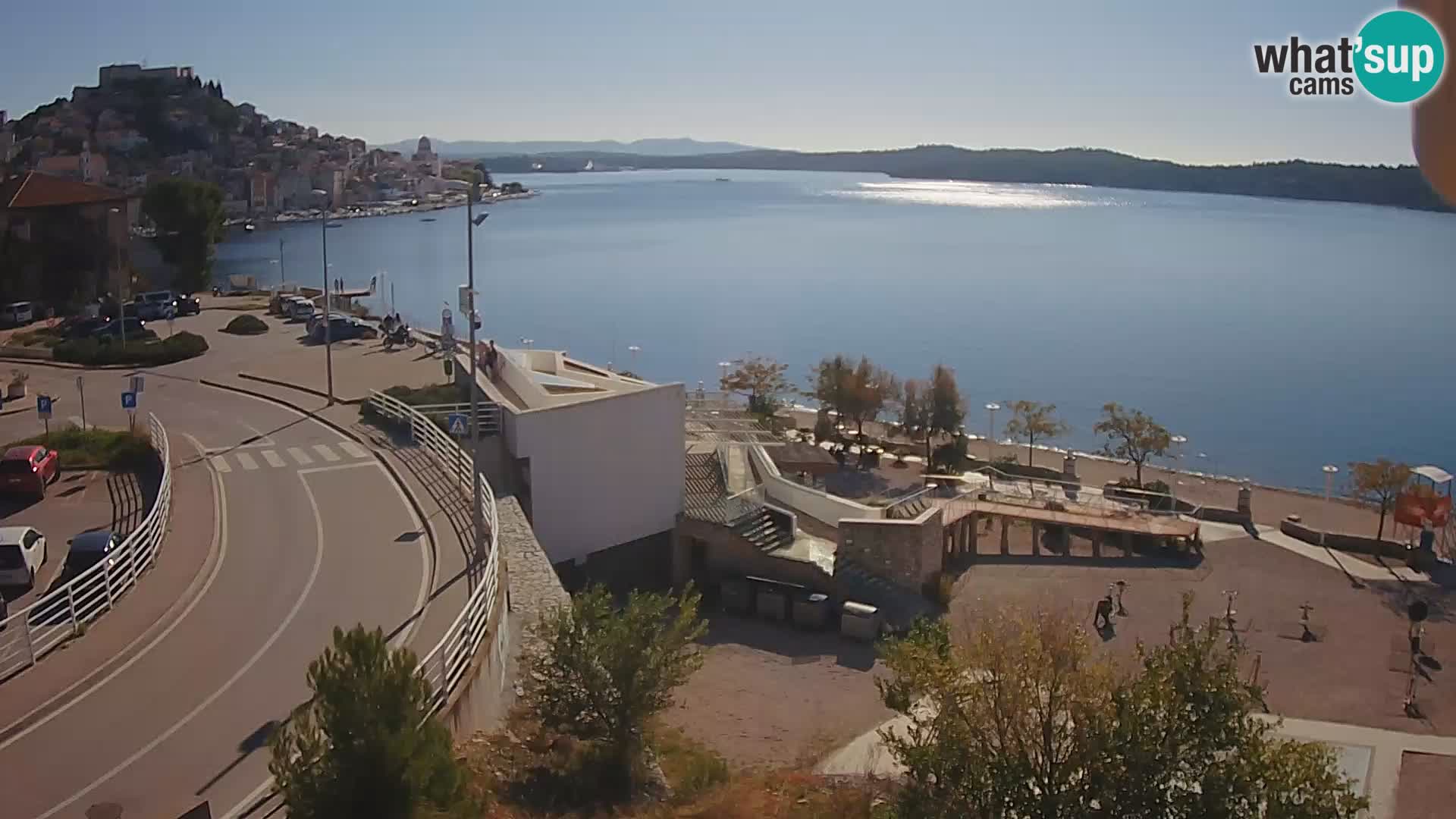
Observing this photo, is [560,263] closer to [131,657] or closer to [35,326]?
[35,326]

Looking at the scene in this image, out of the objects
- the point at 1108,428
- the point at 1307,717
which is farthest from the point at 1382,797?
the point at 1108,428

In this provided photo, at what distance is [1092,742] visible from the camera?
702cm

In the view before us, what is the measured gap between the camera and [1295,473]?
43.1 metres

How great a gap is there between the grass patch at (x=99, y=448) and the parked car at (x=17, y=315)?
1864cm

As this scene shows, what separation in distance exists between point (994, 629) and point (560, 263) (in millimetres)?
105727

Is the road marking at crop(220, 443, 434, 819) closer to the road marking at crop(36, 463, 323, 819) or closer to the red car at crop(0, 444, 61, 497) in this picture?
the road marking at crop(36, 463, 323, 819)

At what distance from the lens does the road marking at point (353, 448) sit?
19938mm

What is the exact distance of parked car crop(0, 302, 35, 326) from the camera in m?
36.4

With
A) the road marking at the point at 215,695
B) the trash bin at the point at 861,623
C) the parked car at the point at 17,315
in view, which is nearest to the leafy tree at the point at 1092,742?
the road marking at the point at 215,695

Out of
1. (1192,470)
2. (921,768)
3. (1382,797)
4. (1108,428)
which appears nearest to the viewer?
(921,768)

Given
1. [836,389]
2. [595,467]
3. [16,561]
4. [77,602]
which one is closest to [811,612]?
[595,467]

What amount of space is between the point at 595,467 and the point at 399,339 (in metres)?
14.6

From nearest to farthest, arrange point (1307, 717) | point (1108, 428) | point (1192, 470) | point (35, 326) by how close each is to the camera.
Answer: point (1307, 717), point (1108, 428), point (35, 326), point (1192, 470)

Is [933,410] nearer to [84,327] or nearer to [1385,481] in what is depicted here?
[1385,481]
